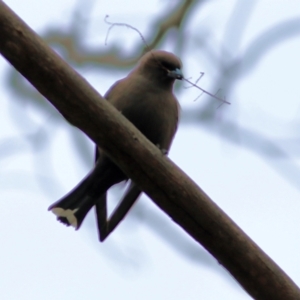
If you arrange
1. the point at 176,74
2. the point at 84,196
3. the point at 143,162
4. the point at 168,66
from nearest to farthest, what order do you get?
1. the point at 143,162
2. the point at 84,196
3. the point at 176,74
4. the point at 168,66

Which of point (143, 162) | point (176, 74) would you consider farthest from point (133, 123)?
point (143, 162)

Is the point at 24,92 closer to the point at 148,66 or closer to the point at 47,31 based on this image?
the point at 47,31

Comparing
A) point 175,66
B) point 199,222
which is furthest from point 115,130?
point 175,66

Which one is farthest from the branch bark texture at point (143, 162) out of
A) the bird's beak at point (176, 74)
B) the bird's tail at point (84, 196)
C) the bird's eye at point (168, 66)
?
the bird's eye at point (168, 66)

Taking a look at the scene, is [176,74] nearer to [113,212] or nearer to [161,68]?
[161,68]

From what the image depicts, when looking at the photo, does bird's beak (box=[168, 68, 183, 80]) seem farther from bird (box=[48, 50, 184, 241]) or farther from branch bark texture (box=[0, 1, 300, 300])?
branch bark texture (box=[0, 1, 300, 300])

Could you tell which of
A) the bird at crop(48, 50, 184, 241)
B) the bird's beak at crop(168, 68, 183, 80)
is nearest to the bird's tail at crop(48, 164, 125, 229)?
the bird at crop(48, 50, 184, 241)

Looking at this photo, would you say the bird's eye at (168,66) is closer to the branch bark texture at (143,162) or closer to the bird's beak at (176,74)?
the bird's beak at (176,74)
